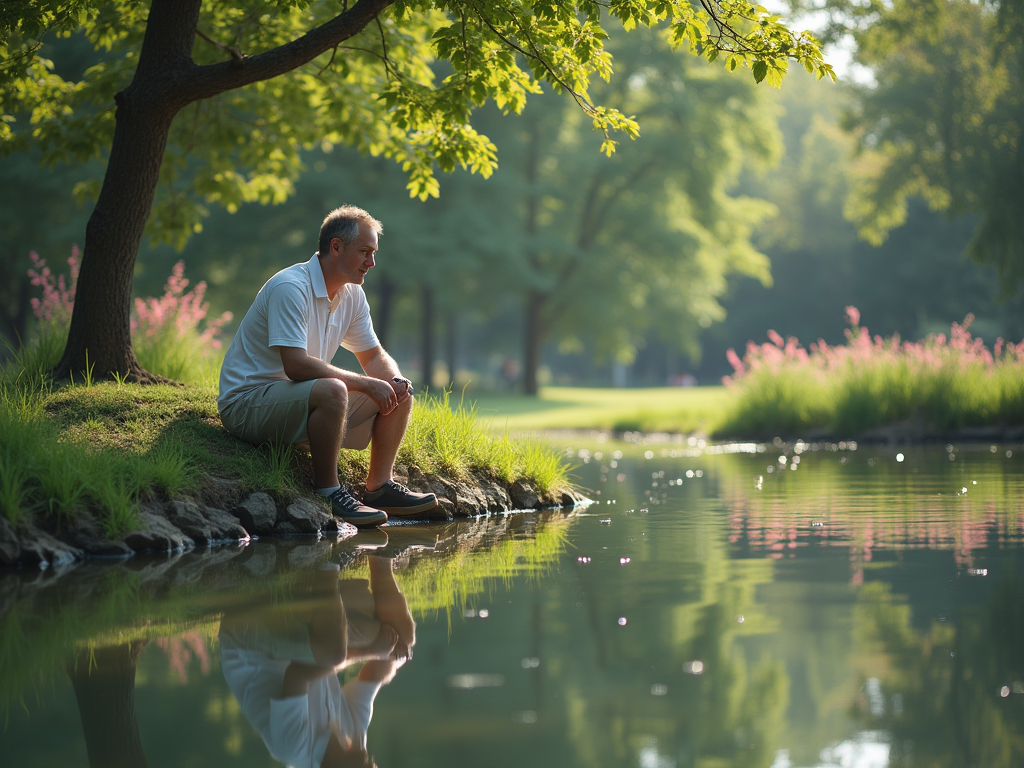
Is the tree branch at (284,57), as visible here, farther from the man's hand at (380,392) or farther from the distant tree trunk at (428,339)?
the distant tree trunk at (428,339)

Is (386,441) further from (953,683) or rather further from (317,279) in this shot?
(953,683)

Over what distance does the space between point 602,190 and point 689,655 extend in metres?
35.0

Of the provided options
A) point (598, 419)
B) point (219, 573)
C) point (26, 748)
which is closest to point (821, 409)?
point (598, 419)

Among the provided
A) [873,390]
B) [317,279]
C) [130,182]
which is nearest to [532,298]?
[873,390]

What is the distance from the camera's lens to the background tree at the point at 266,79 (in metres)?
7.46

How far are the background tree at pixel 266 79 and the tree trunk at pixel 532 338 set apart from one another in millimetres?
25024

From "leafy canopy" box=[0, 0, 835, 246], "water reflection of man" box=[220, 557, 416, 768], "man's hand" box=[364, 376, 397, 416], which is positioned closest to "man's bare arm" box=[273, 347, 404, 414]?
"man's hand" box=[364, 376, 397, 416]

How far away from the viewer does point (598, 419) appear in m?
21.2

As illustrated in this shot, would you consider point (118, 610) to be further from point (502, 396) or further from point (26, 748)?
point (502, 396)

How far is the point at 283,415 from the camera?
627cm

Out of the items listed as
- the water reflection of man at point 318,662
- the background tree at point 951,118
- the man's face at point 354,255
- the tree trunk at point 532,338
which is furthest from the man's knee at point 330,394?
the tree trunk at point 532,338

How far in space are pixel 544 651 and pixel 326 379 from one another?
305cm

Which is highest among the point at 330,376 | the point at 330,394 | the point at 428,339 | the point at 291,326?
the point at 428,339

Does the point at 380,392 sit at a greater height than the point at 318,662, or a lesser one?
greater
